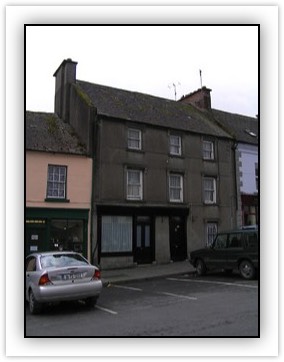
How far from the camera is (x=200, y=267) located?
55.8 feet

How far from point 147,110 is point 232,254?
10.6m

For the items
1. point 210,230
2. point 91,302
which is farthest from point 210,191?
point 91,302

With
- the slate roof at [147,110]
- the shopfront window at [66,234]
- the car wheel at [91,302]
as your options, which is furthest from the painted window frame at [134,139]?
the car wheel at [91,302]

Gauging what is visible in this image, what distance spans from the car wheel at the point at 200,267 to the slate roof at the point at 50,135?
7.14 m

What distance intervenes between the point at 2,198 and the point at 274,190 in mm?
3664

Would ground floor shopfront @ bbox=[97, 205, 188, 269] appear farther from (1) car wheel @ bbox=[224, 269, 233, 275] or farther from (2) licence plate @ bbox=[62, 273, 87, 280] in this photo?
(2) licence plate @ bbox=[62, 273, 87, 280]

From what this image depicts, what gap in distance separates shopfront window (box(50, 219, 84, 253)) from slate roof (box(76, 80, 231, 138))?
532 centimetres

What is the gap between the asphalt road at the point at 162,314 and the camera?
25.2 feet

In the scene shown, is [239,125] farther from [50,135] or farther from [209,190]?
[50,135]

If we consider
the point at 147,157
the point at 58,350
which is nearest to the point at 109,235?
the point at 147,157

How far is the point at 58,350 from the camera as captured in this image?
5828mm

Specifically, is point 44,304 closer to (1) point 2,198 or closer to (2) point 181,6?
(1) point 2,198

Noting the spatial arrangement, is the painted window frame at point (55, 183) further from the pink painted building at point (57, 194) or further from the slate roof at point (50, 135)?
the slate roof at point (50, 135)

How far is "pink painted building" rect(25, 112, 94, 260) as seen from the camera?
18359 mm
